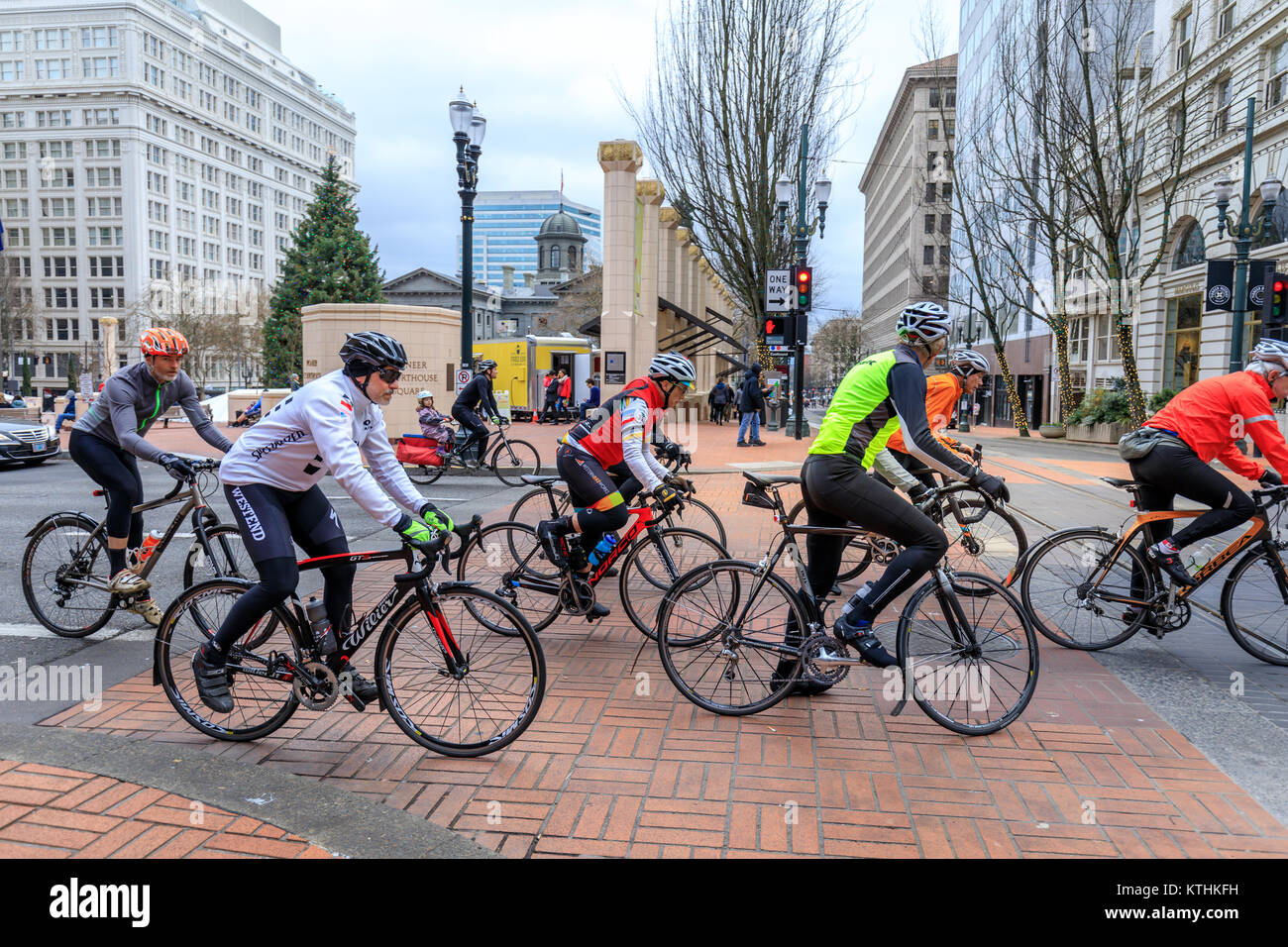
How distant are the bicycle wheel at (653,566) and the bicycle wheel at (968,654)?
171 centimetres

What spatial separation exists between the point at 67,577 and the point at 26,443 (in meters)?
13.2

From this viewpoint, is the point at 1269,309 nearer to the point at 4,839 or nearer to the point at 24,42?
the point at 4,839

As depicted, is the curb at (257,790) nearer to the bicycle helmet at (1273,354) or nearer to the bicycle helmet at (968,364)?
the bicycle helmet at (1273,354)

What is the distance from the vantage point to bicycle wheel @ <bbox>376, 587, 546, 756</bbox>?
157 inches

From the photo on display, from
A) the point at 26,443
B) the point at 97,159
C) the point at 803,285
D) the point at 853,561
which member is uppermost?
the point at 97,159

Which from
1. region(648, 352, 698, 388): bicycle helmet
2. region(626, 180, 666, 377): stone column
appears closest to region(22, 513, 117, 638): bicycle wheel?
region(648, 352, 698, 388): bicycle helmet

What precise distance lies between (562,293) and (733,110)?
2438 inches

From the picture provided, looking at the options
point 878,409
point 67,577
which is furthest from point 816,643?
point 67,577

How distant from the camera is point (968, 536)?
7.66m

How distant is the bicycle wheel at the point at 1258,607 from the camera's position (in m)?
5.42

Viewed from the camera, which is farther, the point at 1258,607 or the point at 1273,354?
the point at 1258,607

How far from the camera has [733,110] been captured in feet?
99.5

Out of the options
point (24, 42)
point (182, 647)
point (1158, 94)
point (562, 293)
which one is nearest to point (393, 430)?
point (182, 647)

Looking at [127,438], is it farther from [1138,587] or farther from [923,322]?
[1138,587]
